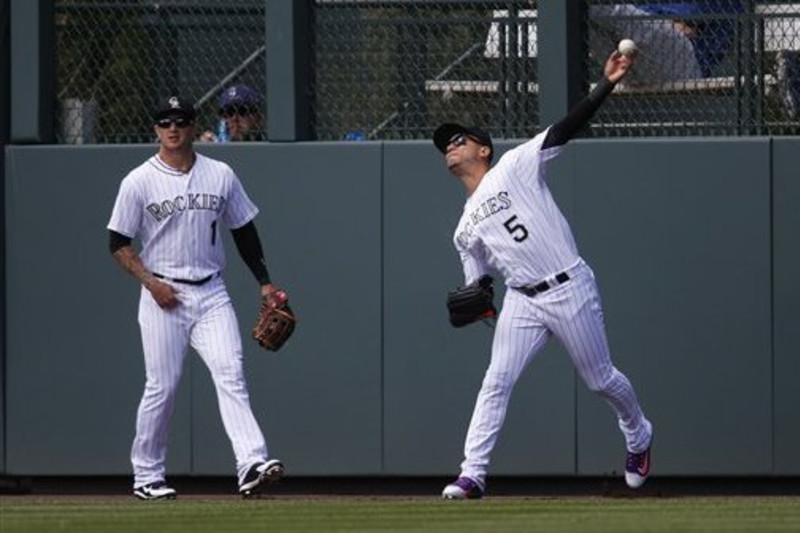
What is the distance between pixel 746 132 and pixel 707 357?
1.13m

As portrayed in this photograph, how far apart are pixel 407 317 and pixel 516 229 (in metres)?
1.57

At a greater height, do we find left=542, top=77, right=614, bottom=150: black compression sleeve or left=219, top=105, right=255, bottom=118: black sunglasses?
left=219, top=105, right=255, bottom=118: black sunglasses

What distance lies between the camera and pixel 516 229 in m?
9.55

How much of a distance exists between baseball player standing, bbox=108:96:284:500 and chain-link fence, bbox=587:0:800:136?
2261 millimetres

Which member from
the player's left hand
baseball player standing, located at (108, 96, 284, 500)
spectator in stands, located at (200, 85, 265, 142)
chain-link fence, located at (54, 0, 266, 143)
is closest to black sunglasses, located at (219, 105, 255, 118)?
spectator in stands, located at (200, 85, 265, 142)

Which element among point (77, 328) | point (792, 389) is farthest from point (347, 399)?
point (792, 389)

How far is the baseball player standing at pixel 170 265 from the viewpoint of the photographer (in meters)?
9.72

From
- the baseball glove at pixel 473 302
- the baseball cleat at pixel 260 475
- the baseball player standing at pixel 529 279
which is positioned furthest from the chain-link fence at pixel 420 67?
the baseball cleat at pixel 260 475

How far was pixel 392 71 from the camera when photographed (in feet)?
36.6

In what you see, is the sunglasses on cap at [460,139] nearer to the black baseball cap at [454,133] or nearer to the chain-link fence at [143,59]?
the black baseball cap at [454,133]

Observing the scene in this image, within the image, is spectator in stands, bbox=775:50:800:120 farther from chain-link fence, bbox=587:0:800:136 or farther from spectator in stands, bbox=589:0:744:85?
spectator in stands, bbox=589:0:744:85

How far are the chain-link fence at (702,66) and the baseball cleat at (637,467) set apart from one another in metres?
1.78

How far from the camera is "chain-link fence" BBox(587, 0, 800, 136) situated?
10766mm

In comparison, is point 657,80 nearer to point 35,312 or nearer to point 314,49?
point 314,49
